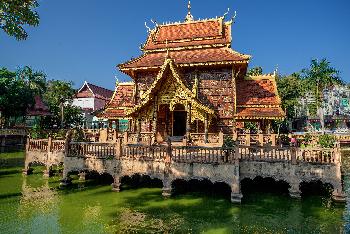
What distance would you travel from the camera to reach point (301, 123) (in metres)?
64.4

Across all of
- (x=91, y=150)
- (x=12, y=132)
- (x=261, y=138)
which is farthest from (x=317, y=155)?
(x=12, y=132)

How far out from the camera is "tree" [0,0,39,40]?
973cm

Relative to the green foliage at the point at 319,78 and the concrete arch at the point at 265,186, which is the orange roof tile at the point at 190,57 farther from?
the green foliage at the point at 319,78

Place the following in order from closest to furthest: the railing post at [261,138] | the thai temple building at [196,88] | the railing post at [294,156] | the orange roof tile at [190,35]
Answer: the railing post at [294,156]
the railing post at [261,138]
the thai temple building at [196,88]
the orange roof tile at [190,35]

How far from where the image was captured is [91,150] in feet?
48.5

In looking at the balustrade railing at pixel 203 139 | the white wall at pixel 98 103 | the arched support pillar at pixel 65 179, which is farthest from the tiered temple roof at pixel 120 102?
the white wall at pixel 98 103

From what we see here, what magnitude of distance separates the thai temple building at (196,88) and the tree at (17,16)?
854 cm

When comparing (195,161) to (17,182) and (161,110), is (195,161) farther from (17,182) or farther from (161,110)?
(17,182)

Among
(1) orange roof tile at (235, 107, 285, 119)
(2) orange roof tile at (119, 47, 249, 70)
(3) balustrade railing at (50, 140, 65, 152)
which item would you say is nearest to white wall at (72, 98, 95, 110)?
(2) orange roof tile at (119, 47, 249, 70)

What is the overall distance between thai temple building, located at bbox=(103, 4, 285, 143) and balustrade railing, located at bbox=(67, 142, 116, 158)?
4.24 metres

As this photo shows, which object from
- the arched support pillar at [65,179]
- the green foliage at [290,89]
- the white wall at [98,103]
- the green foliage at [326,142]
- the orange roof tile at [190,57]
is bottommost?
the arched support pillar at [65,179]

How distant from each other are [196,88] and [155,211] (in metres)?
9.93

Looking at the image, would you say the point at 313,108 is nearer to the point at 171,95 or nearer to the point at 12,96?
the point at 171,95

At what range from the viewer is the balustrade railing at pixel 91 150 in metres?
14.5
